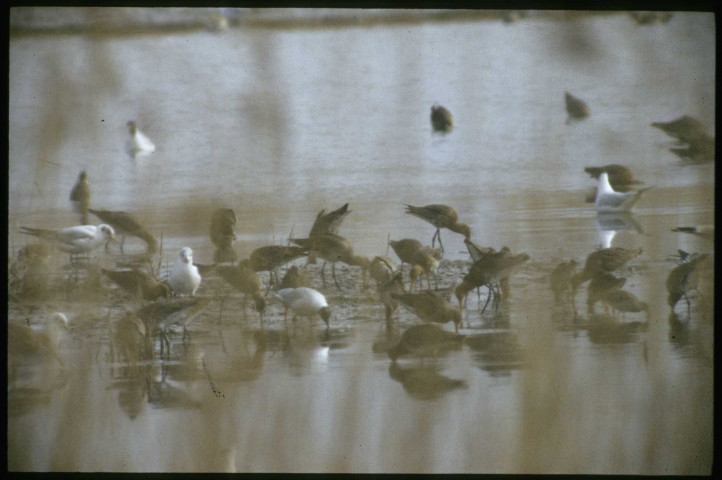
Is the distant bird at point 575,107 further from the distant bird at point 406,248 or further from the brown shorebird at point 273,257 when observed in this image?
the brown shorebird at point 273,257

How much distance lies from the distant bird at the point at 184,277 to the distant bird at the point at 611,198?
33.1 inches

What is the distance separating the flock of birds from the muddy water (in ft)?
0.07

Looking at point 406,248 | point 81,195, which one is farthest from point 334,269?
point 81,195

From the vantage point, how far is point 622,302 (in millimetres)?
1797

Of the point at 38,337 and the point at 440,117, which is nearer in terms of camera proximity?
the point at 38,337

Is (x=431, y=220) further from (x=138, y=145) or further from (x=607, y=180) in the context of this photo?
(x=138, y=145)

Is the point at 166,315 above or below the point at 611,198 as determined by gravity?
below

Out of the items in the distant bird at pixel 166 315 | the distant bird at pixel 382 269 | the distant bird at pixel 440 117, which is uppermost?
the distant bird at pixel 440 117

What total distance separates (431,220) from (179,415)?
638 mm

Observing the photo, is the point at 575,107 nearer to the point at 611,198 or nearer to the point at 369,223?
the point at 611,198

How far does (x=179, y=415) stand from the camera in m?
1.73

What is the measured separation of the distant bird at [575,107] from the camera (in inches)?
71.8

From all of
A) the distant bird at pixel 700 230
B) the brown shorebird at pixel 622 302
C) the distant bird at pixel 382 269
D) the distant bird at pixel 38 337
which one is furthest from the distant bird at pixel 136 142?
the distant bird at pixel 700 230

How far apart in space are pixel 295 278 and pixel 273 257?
2.5 inches
